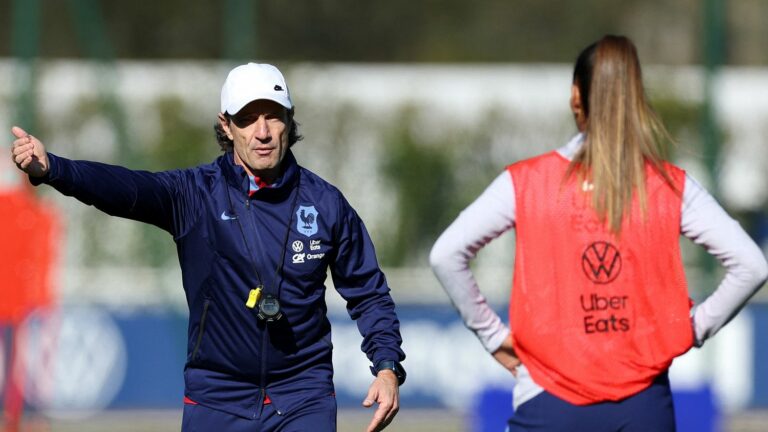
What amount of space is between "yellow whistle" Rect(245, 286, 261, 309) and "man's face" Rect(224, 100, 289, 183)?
394mm

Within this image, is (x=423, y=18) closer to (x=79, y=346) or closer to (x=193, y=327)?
(x=79, y=346)

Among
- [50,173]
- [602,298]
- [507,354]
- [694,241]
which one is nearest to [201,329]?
[50,173]

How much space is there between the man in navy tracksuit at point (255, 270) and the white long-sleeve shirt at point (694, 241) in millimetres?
366

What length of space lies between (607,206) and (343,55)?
74.5 feet

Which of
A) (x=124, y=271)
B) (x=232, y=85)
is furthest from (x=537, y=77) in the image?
(x=232, y=85)

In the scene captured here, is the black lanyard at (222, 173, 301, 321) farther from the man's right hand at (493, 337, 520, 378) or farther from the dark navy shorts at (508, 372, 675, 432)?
the dark navy shorts at (508, 372, 675, 432)

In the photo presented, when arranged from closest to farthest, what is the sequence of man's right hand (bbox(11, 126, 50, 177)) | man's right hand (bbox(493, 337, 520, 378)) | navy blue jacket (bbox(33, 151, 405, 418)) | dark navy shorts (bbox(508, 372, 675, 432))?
man's right hand (bbox(11, 126, 50, 177))
dark navy shorts (bbox(508, 372, 675, 432))
navy blue jacket (bbox(33, 151, 405, 418))
man's right hand (bbox(493, 337, 520, 378))

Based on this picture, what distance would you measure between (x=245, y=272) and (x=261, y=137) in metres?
0.45

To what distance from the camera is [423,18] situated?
28672 mm

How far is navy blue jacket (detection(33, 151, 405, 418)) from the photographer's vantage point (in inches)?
175

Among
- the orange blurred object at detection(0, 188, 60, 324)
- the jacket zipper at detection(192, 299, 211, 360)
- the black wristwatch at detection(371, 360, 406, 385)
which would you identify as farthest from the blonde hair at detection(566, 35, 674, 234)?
the orange blurred object at detection(0, 188, 60, 324)

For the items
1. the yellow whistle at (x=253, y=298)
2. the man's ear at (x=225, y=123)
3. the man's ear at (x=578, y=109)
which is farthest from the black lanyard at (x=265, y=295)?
the man's ear at (x=578, y=109)

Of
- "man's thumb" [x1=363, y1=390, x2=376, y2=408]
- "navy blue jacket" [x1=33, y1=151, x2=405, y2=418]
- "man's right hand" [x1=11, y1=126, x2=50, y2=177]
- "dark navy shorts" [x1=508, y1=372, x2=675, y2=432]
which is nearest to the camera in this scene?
"man's right hand" [x1=11, y1=126, x2=50, y2=177]

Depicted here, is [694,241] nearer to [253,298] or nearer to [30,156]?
[253,298]
